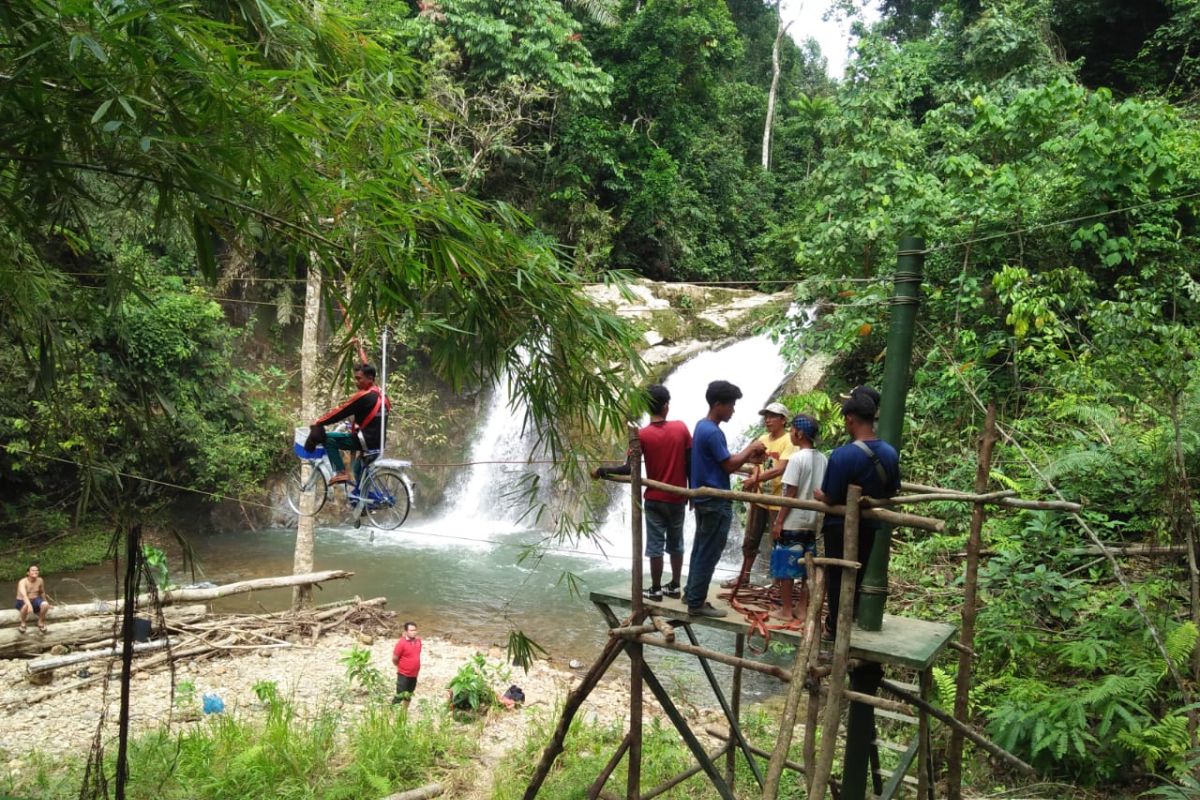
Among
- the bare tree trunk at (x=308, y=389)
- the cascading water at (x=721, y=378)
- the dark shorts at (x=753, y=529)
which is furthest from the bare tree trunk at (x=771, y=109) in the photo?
the dark shorts at (x=753, y=529)

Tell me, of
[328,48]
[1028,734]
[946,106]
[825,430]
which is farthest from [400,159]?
[946,106]

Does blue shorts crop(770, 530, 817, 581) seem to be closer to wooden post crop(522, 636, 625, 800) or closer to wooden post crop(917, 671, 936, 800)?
wooden post crop(917, 671, 936, 800)

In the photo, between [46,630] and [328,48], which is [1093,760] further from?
[46,630]

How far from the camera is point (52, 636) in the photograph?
28.8 feet

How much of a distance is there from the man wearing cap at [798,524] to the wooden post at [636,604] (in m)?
0.77

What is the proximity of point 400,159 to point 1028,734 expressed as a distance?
18.4 feet

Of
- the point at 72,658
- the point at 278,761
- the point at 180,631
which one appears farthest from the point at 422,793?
the point at 180,631

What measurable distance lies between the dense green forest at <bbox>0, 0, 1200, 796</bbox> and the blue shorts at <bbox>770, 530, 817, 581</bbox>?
1334mm

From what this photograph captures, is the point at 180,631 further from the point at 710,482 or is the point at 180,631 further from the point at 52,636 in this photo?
the point at 710,482

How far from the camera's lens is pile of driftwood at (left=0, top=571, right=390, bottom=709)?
8.51m

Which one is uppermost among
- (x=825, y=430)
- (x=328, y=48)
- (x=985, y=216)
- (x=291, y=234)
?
(x=985, y=216)

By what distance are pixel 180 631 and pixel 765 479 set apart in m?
7.87

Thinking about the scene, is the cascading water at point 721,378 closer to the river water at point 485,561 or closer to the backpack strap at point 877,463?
the river water at point 485,561

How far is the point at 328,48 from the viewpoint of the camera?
3391 millimetres
